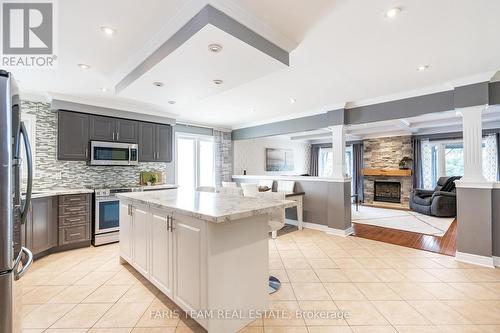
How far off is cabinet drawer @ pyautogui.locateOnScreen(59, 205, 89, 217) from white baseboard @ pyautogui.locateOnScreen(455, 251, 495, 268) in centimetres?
550

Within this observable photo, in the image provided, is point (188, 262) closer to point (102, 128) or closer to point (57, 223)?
point (57, 223)

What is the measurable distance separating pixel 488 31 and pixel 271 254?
11.0 ft

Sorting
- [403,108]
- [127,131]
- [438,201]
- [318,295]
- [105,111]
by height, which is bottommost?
[318,295]

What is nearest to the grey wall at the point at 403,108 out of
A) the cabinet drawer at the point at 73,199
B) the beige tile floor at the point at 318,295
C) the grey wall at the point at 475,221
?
the grey wall at the point at 475,221

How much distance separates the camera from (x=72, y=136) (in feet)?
12.5

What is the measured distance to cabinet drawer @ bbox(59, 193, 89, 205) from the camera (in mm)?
3496

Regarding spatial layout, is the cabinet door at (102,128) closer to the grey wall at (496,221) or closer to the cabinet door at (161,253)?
the cabinet door at (161,253)

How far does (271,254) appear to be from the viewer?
339 centimetres

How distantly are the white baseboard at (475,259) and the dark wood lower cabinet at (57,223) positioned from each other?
547 centimetres

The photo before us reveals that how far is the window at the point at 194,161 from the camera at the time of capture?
5652mm

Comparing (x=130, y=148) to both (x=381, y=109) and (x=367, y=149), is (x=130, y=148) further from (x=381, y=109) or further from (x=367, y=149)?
(x=367, y=149)

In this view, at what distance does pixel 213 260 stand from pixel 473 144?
11.8 feet

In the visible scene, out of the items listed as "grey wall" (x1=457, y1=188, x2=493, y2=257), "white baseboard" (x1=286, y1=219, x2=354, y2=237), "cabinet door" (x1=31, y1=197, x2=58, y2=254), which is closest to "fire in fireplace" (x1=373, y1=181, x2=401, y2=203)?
"white baseboard" (x1=286, y1=219, x2=354, y2=237)

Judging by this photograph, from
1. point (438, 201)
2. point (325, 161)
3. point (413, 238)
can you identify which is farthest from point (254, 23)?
point (325, 161)
